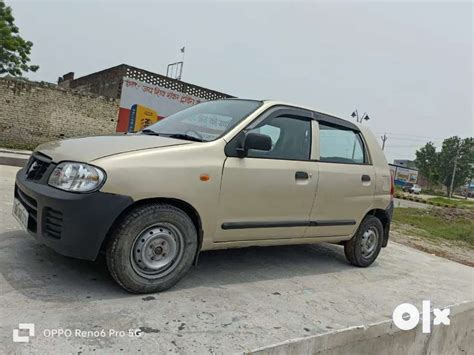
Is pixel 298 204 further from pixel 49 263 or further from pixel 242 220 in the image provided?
pixel 49 263

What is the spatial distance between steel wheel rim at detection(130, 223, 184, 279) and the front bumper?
273mm

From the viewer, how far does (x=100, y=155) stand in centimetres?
289

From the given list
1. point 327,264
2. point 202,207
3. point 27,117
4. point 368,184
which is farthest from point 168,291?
point 27,117

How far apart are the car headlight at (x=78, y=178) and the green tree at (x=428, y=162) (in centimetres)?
8356

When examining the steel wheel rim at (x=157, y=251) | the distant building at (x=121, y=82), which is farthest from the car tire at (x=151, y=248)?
the distant building at (x=121, y=82)

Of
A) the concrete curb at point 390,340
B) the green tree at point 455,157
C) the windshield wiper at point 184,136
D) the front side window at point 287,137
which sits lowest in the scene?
the concrete curb at point 390,340

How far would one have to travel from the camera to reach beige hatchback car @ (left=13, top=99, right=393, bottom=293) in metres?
2.82

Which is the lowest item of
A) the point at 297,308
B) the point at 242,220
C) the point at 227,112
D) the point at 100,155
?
the point at 297,308

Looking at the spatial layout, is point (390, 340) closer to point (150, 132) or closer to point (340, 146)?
point (340, 146)

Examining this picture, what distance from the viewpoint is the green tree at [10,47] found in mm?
23938

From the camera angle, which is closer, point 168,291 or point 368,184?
point 168,291

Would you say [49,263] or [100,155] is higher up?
[100,155]

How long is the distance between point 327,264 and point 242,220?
1.82 meters

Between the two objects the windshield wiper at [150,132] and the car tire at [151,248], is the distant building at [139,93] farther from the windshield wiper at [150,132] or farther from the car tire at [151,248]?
the car tire at [151,248]
